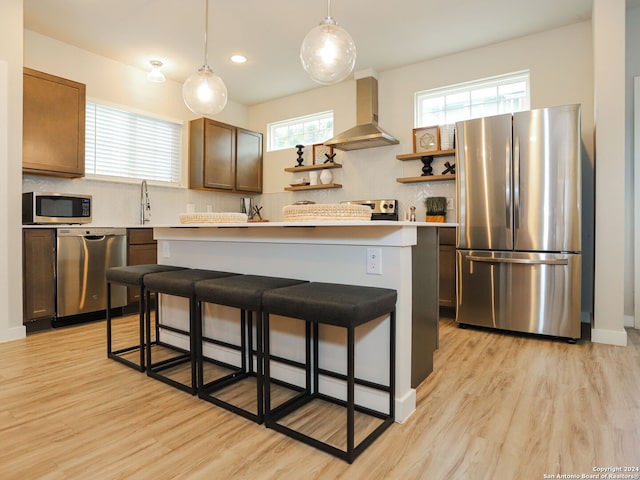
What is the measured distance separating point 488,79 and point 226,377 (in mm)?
3945

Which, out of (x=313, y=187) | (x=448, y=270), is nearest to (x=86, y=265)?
(x=313, y=187)

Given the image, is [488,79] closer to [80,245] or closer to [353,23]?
[353,23]

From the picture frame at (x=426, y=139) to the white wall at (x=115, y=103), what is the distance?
290cm

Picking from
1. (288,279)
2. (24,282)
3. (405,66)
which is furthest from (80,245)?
(405,66)

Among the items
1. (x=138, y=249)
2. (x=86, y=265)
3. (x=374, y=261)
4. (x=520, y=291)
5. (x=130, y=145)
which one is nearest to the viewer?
(x=374, y=261)

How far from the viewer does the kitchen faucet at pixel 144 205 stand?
4.69 meters

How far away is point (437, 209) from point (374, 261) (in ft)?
8.60

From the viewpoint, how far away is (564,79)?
377cm

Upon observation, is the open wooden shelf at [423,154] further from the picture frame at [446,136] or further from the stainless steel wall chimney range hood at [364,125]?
the stainless steel wall chimney range hood at [364,125]

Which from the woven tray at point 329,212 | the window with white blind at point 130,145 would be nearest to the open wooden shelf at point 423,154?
the woven tray at point 329,212

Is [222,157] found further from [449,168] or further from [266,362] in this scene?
[266,362]

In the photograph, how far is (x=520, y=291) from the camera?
3.27 meters

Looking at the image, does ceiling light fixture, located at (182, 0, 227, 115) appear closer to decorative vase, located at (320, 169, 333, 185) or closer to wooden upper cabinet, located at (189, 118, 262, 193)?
wooden upper cabinet, located at (189, 118, 262, 193)
